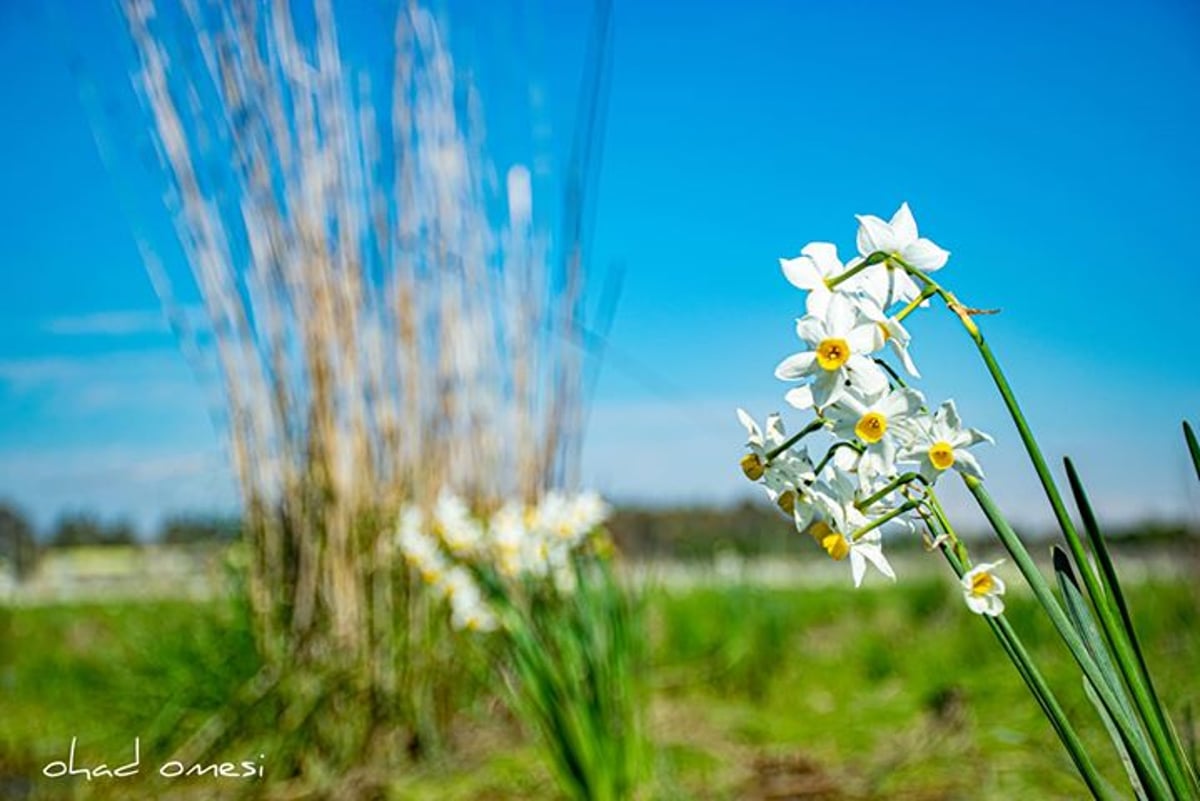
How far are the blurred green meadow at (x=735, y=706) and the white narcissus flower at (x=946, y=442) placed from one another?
1135 mm

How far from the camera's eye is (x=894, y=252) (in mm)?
690

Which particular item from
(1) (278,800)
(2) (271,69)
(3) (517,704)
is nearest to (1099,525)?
(3) (517,704)

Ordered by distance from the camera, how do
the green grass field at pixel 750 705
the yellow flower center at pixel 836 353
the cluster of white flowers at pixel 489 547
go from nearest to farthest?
the yellow flower center at pixel 836 353
the green grass field at pixel 750 705
the cluster of white flowers at pixel 489 547

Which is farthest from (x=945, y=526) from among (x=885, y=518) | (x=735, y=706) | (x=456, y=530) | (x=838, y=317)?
(x=735, y=706)

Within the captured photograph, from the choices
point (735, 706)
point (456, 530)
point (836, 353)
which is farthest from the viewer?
point (735, 706)

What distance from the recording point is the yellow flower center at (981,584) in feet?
2.23

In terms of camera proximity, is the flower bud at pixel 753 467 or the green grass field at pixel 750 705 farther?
the green grass field at pixel 750 705

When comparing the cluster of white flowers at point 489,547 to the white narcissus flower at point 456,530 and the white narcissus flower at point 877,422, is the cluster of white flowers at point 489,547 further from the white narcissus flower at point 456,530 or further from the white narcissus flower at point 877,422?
the white narcissus flower at point 877,422

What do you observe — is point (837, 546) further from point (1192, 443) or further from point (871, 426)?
point (1192, 443)

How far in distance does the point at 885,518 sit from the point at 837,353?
0.11 metres

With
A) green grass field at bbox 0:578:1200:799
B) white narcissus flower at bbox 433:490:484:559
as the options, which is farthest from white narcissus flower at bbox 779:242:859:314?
white narcissus flower at bbox 433:490:484:559

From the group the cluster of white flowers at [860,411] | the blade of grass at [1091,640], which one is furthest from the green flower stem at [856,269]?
the blade of grass at [1091,640]

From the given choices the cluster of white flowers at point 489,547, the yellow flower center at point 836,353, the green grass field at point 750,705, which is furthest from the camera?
the cluster of white flowers at point 489,547

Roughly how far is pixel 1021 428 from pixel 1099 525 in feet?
0.24
